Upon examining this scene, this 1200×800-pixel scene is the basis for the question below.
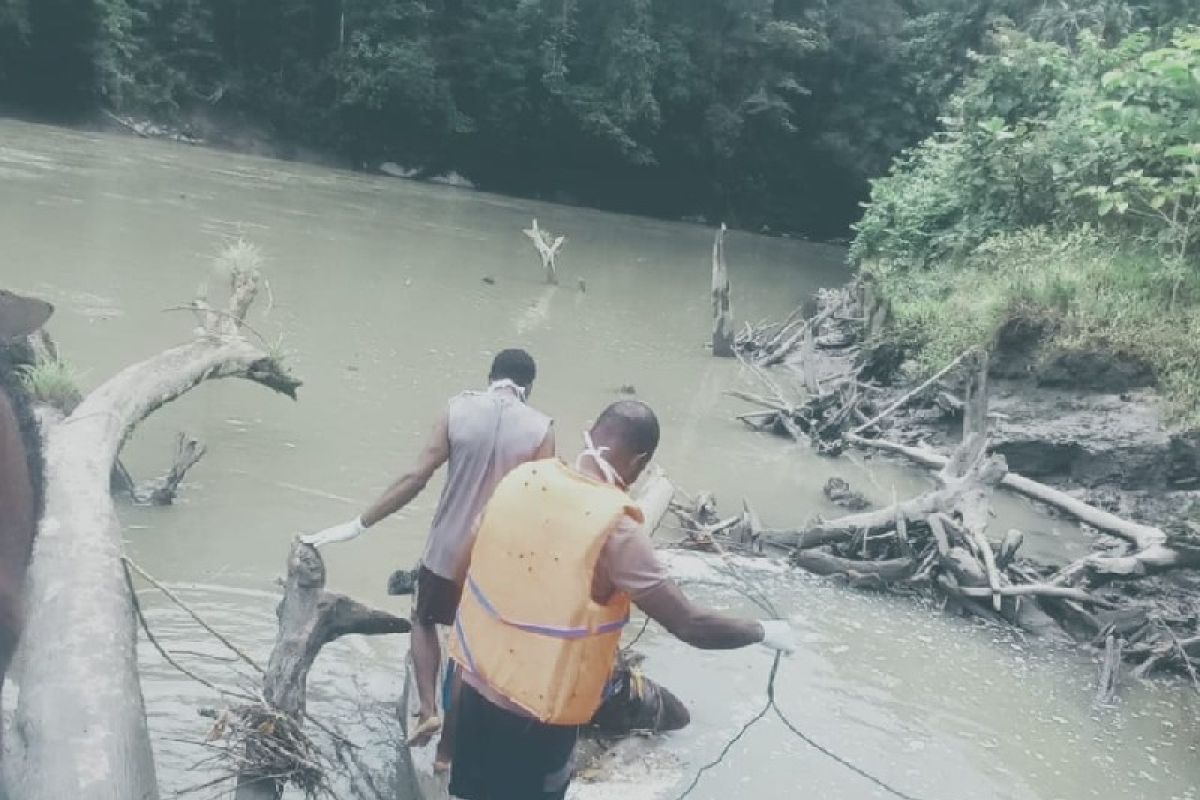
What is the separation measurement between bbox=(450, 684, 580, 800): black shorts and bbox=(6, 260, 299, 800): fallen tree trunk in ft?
3.20

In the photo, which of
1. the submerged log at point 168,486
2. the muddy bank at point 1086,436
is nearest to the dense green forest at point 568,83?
the muddy bank at point 1086,436

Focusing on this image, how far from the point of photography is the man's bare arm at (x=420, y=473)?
4.77 m

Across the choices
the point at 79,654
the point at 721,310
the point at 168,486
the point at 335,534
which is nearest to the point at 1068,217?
the point at 721,310

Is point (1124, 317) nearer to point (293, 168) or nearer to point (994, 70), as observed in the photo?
point (994, 70)

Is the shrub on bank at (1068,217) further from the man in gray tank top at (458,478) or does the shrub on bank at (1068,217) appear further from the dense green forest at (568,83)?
the man in gray tank top at (458,478)

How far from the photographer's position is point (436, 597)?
4.86m

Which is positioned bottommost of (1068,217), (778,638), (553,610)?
(778,638)

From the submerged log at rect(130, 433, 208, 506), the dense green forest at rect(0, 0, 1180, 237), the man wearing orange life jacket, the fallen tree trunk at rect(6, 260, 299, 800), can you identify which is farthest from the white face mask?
the dense green forest at rect(0, 0, 1180, 237)

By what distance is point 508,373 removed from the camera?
4.91 meters

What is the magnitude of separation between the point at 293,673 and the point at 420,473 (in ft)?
3.03

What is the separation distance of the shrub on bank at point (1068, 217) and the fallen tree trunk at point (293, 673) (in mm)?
8202

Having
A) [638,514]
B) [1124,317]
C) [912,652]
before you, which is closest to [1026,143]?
[1124,317]

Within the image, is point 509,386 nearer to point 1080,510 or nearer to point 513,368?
point 513,368

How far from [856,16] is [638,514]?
141 feet
